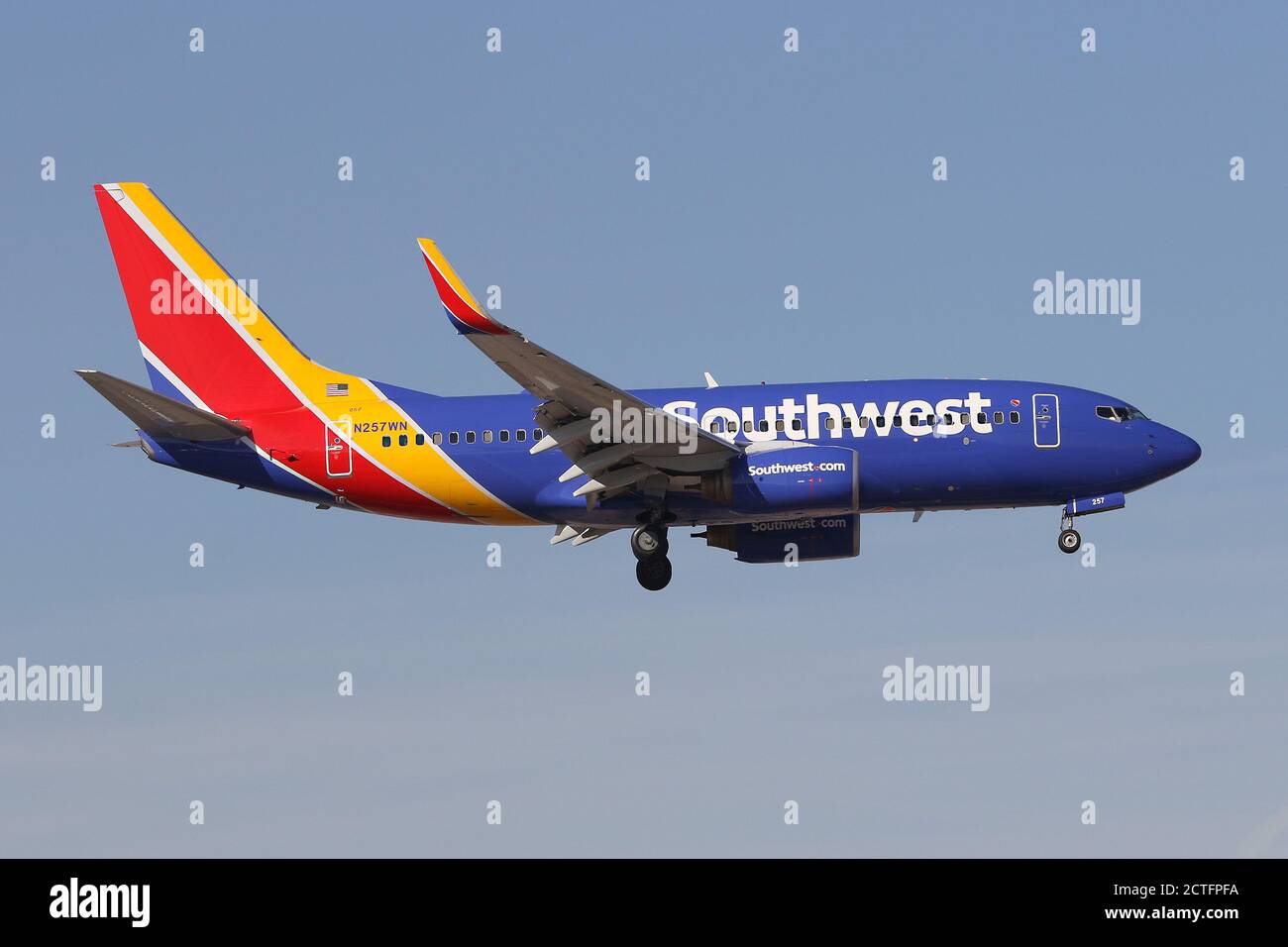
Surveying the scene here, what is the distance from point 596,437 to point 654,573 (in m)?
5.52

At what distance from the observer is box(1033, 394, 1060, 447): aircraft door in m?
58.9

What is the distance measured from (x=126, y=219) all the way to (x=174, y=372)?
5622 millimetres

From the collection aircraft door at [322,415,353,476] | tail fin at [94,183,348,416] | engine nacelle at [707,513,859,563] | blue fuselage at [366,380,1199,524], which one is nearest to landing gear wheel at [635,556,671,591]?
blue fuselage at [366,380,1199,524]

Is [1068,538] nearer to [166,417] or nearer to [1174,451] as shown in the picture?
[1174,451]

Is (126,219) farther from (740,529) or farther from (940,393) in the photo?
(940,393)

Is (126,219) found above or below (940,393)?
above

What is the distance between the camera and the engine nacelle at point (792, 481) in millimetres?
57281

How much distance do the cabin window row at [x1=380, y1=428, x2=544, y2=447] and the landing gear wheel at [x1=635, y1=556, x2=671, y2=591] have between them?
496cm

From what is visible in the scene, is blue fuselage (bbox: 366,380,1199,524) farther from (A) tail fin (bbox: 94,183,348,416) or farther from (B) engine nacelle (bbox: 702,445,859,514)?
(A) tail fin (bbox: 94,183,348,416)

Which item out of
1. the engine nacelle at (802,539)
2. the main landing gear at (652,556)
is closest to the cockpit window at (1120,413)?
the engine nacelle at (802,539)

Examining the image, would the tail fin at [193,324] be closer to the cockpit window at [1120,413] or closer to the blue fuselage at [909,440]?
the blue fuselage at [909,440]

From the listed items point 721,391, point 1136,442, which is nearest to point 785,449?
point 721,391

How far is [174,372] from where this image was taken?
63.3m

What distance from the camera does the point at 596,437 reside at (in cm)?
5722
